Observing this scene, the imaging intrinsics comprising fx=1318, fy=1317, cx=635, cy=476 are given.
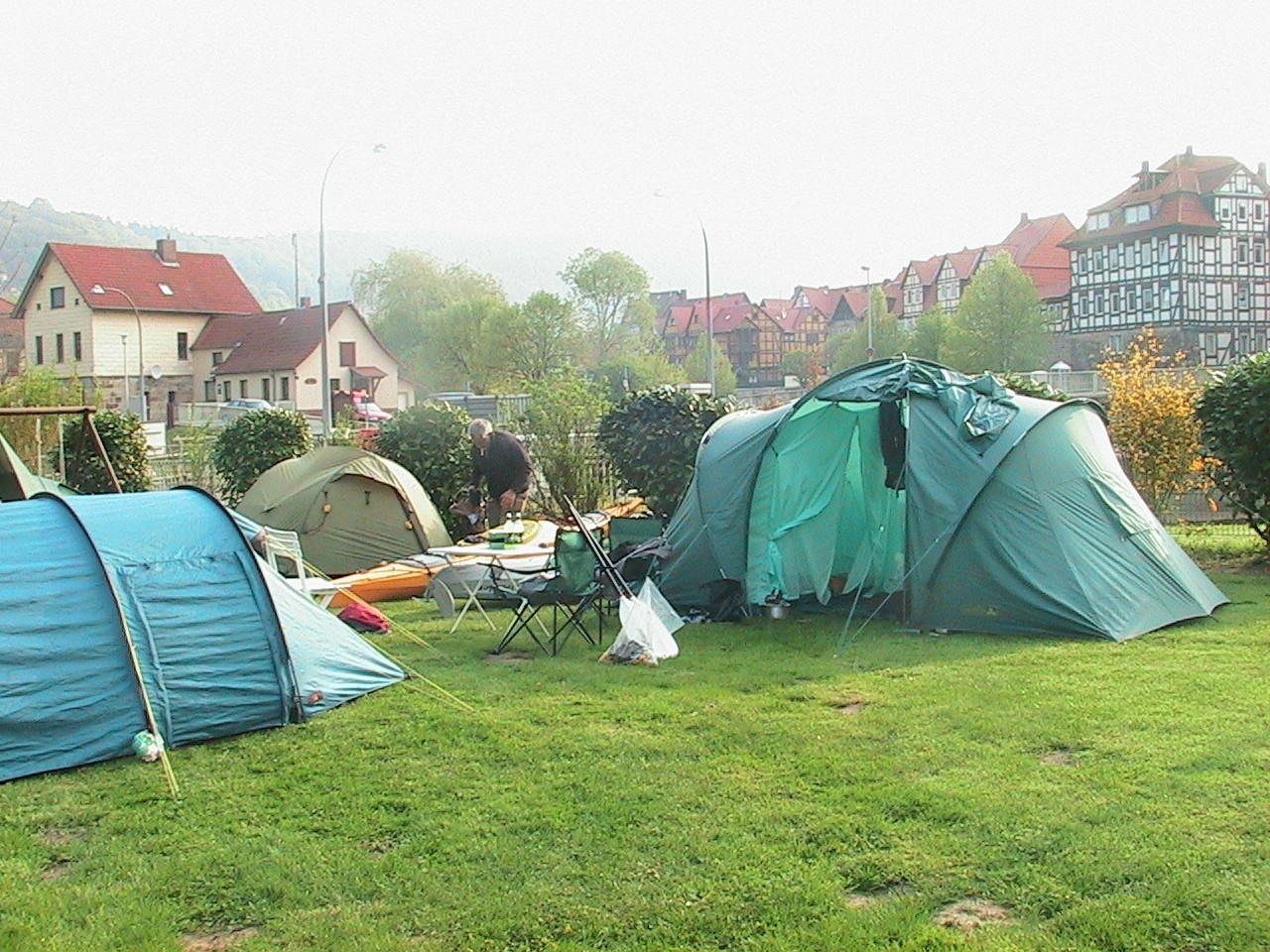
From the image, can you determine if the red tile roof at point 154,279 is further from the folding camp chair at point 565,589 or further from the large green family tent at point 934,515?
the folding camp chair at point 565,589

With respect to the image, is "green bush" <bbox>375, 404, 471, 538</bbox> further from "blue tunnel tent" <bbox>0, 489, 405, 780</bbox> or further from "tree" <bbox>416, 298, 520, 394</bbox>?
"tree" <bbox>416, 298, 520, 394</bbox>

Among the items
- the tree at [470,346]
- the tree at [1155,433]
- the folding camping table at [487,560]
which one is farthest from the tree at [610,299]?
the folding camping table at [487,560]

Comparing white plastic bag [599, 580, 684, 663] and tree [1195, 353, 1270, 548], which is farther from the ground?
tree [1195, 353, 1270, 548]

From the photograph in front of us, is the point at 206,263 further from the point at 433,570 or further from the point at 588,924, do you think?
the point at 588,924

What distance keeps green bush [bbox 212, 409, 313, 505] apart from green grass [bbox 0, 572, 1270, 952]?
10277mm

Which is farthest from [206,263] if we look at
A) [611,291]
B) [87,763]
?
[87,763]

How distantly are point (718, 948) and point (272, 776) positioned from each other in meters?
2.92

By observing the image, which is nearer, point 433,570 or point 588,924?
point 588,924

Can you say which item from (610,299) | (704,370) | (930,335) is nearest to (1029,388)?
(930,335)

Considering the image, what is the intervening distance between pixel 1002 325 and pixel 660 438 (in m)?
46.6

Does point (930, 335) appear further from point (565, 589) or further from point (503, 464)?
point (565, 589)

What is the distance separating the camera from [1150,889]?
4.46 metres

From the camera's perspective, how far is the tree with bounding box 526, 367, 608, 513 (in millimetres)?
17031

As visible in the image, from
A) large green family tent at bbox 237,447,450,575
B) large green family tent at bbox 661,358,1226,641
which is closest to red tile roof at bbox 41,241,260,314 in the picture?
large green family tent at bbox 237,447,450,575
